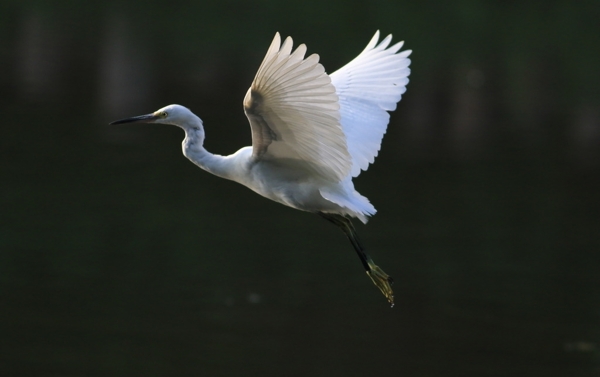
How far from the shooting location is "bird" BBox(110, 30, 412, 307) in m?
4.59

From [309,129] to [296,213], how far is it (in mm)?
6567

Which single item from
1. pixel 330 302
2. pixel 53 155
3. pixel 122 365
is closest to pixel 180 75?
pixel 53 155

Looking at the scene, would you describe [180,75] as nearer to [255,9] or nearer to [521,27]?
[255,9]

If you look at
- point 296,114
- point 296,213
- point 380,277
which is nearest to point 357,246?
point 380,277

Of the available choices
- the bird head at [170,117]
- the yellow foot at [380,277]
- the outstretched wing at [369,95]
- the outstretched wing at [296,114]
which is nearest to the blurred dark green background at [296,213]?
the yellow foot at [380,277]

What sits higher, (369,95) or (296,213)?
(369,95)

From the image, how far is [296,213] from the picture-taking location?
11.5 meters

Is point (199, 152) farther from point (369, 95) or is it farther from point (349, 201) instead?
point (369, 95)

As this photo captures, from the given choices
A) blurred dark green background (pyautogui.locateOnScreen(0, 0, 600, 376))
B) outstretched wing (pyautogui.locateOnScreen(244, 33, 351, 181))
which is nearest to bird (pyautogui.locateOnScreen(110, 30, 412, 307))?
outstretched wing (pyautogui.locateOnScreen(244, 33, 351, 181))

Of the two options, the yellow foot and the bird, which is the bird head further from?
the yellow foot

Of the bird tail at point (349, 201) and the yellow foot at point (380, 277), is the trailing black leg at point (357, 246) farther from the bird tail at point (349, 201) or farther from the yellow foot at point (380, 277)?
the bird tail at point (349, 201)

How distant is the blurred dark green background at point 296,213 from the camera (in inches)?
341

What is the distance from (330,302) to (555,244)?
3.32 m

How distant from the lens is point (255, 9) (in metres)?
18.7
